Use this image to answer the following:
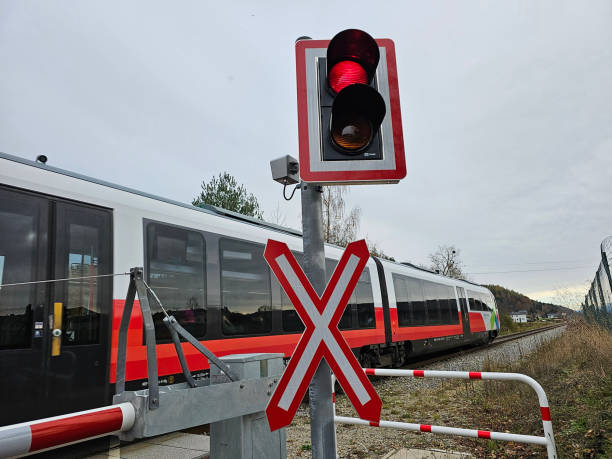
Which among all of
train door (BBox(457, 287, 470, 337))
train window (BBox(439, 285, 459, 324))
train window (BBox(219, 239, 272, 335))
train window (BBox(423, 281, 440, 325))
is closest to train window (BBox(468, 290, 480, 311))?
train door (BBox(457, 287, 470, 337))

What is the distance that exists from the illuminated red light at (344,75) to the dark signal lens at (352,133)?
0.75 feet

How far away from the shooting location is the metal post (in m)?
2.06

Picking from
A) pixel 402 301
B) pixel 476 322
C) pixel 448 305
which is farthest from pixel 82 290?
pixel 476 322

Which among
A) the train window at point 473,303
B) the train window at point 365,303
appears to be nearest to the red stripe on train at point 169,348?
the train window at point 365,303

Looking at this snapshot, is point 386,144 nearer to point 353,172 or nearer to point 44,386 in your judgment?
point 353,172

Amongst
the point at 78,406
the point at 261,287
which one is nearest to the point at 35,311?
the point at 78,406

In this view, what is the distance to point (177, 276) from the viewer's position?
6.27m

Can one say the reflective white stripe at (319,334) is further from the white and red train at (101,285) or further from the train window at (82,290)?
the train window at (82,290)

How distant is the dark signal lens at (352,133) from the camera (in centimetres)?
242

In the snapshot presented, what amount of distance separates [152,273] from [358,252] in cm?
441

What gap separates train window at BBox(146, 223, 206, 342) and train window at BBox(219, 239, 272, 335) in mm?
461

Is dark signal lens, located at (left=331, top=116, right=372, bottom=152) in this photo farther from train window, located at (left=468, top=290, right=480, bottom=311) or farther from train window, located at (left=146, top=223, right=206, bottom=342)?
train window, located at (left=468, top=290, right=480, bottom=311)

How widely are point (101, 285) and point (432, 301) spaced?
39.5ft

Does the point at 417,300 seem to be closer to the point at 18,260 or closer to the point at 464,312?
the point at 464,312
